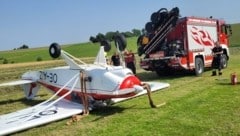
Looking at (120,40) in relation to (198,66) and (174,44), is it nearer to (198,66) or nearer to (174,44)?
(174,44)

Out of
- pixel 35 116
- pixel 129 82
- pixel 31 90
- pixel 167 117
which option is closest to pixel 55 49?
pixel 35 116

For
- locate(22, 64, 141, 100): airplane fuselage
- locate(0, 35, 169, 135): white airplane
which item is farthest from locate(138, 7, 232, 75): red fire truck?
locate(22, 64, 141, 100): airplane fuselage

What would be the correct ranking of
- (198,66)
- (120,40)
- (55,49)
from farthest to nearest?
(198,66)
(120,40)
(55,49)

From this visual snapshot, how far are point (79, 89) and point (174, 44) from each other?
27.8 ft

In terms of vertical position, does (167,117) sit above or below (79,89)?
below

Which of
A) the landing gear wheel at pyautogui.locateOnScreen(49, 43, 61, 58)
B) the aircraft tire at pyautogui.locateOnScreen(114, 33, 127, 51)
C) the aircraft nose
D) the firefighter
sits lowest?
the aircraft nose

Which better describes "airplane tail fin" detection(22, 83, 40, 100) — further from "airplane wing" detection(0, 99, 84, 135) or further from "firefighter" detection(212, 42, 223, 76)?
"firefighter" detection(212, 42, 223, 76)

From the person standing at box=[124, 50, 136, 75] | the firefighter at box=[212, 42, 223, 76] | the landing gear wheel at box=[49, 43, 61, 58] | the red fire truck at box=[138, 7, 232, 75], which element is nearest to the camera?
the landing gear wheel at box=[49, 43, 61, 58]

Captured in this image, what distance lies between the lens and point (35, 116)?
29.1 ft

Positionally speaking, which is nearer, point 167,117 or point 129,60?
point 167,117

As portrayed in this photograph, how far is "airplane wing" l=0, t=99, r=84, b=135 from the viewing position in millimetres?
7846

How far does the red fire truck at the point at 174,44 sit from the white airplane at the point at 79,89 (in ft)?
22.1

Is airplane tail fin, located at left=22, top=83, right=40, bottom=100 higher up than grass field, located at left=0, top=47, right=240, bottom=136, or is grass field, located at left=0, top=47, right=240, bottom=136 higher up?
airplane tail fin, located at left=22, top=83, right=40, bottom=100

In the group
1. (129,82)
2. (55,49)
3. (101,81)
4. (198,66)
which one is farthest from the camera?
(198,66)
